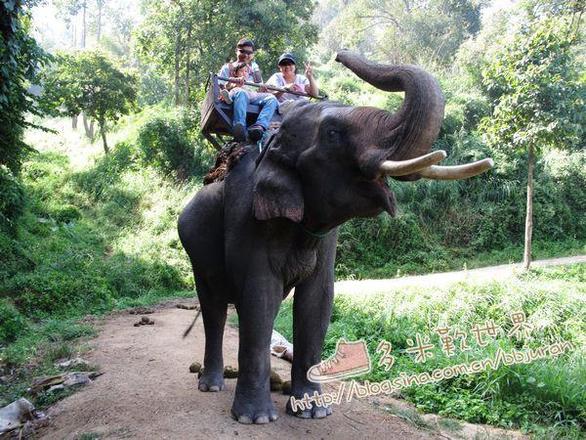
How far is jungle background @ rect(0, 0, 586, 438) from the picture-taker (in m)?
6.71

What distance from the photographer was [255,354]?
3.56 metres

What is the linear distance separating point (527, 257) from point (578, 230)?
715 centimetres

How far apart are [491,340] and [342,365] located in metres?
2.11

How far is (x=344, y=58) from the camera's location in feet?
10.0

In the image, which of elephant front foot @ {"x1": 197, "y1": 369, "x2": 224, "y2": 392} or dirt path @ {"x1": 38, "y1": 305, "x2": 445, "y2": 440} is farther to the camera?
elephant front foot @ {"x1": 197, "y1": 369, "x2": 224, "y2": 392}

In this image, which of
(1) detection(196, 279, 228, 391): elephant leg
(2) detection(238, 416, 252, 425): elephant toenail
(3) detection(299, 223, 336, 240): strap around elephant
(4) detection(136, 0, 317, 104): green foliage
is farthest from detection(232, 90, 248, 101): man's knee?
(4) detection(136, 0, 317, 104): green foliage

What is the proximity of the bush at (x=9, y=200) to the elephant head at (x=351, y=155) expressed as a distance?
767cm

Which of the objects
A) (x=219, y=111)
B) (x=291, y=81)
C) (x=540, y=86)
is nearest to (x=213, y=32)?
(x=540, y=86)

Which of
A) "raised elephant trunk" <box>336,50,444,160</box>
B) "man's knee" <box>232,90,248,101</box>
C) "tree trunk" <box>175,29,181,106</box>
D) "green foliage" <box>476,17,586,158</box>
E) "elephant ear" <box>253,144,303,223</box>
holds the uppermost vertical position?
"tree trunk" <box>175,29,181,106</box>

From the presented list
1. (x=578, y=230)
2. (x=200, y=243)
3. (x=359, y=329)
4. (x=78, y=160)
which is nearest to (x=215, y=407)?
(x=200, y=243)

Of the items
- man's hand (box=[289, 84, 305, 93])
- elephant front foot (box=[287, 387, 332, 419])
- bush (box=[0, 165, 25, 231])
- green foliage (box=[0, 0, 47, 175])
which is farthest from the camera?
bush (box=[0, 165, 25, 231])

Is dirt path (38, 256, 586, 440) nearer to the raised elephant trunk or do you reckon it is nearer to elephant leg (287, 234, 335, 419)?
elephant leg (287, 234, 335, 419)

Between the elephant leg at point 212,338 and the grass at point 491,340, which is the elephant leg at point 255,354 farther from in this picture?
the grass at point 491,340

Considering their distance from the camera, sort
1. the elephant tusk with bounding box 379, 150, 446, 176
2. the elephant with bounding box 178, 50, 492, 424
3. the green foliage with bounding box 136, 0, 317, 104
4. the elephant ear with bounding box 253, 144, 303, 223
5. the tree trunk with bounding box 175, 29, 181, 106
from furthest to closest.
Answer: the tree trunk with bounding box 175, 29, 181, 106, the green foliage with bounding box 136, 0, 317, 104, the elephant ear with bounding box 253, 144, 303, 223, the elephant with bounding box 178, 50, 492, 424, the elephant tusk with bounding box 379, 150, 446, 176
